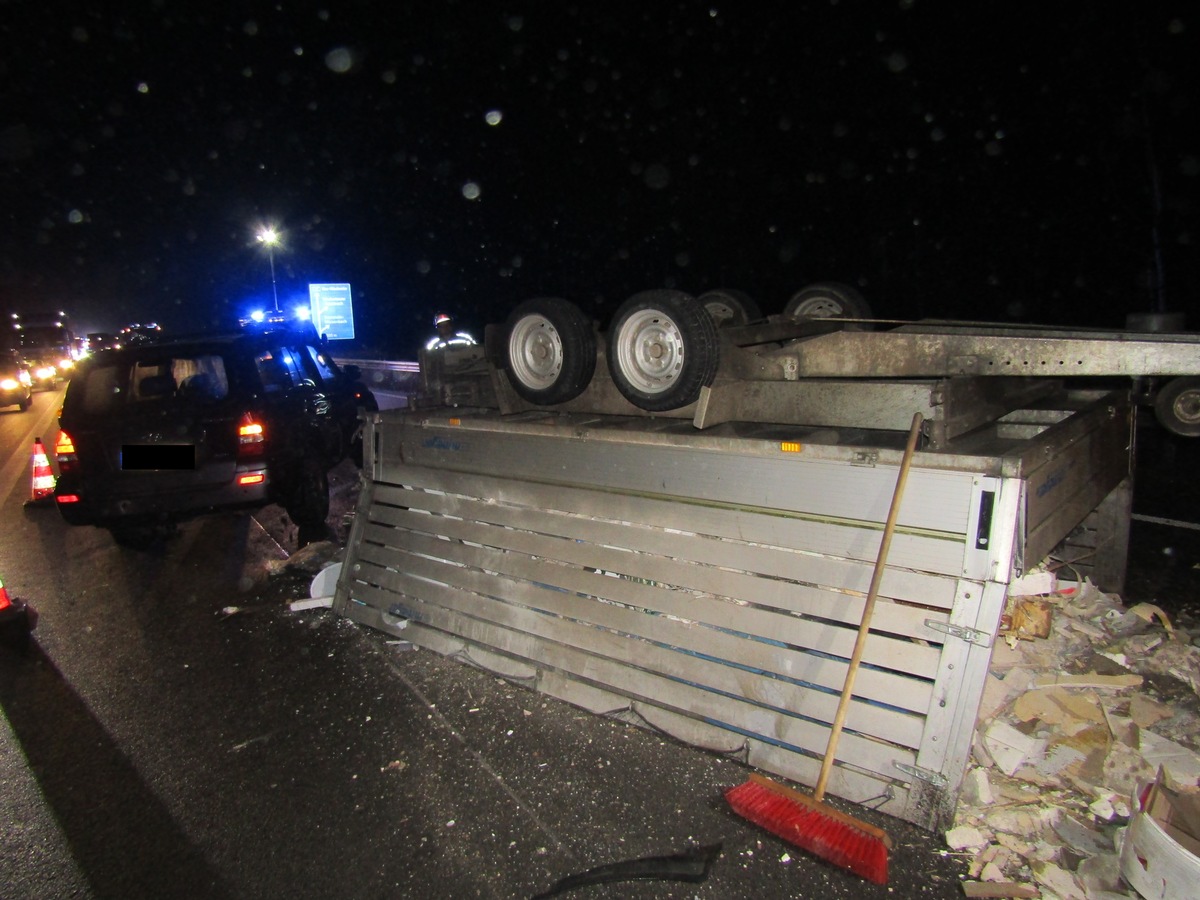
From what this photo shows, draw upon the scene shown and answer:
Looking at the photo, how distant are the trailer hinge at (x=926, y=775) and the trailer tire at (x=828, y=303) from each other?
3.18 metres

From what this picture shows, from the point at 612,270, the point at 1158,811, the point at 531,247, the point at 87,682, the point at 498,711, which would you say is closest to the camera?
the point at 1158,811

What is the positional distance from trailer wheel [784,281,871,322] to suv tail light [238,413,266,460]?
434cm

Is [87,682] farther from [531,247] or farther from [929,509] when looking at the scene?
[531,247]

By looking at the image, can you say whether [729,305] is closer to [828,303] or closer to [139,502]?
[828,303]

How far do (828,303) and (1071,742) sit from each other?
3.19 meters

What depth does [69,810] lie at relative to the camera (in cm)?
305

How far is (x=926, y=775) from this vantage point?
261 centimetres

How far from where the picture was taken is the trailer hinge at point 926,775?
A: 258 cm

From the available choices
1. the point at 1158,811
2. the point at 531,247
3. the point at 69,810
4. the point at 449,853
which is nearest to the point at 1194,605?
the point at 1158,811

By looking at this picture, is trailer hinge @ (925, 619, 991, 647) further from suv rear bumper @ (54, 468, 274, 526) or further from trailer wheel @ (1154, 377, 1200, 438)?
suv rear bumper @ (54, 468, 274, 526)

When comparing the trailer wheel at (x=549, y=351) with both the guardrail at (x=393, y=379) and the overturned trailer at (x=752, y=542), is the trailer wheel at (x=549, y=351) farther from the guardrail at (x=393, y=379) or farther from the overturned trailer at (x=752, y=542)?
the guardrail at (x=393, y=379)

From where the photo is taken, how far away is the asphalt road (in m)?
2.59

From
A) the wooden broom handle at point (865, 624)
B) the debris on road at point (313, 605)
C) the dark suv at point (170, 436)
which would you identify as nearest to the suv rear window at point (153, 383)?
the dark suv at point (170, 436)

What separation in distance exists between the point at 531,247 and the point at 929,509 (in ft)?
125
